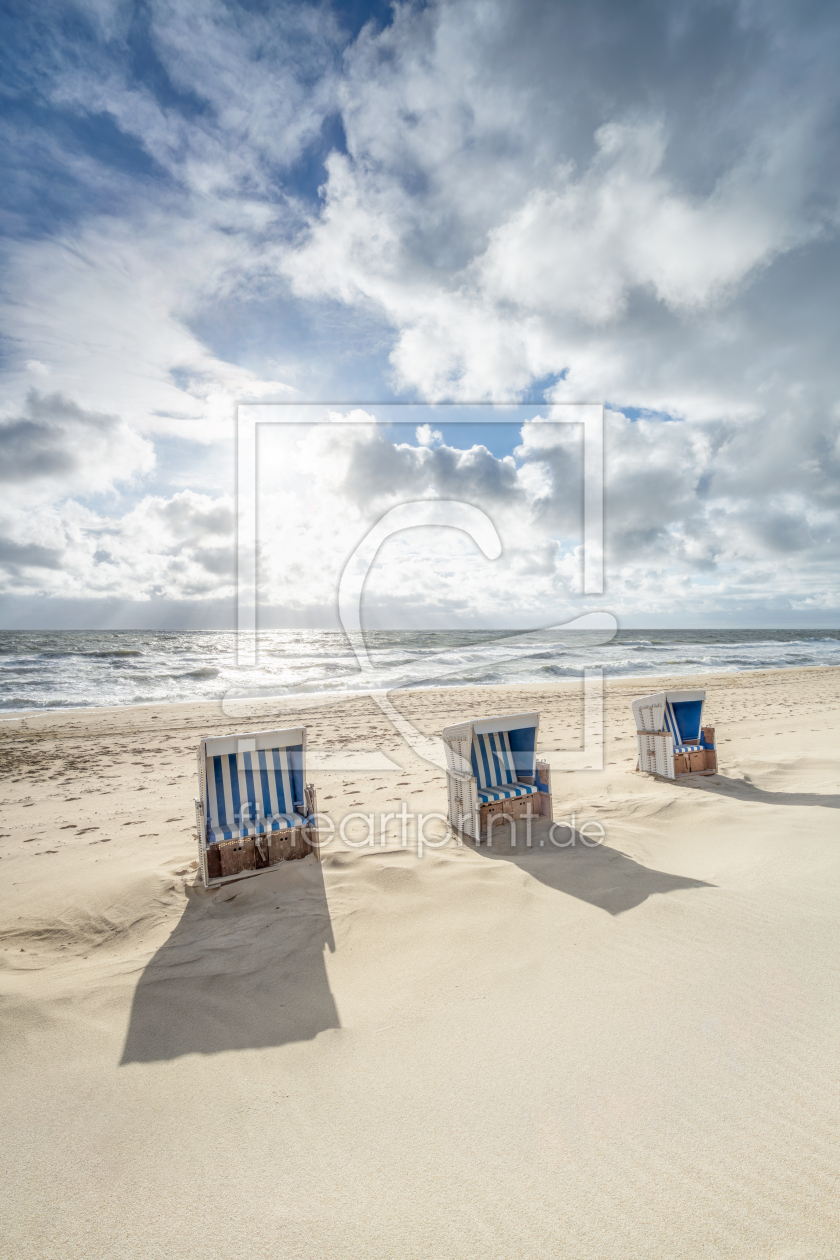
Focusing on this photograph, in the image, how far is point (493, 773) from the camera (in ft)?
23.7

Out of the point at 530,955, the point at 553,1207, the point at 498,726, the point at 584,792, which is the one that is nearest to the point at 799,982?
the point at 530,955

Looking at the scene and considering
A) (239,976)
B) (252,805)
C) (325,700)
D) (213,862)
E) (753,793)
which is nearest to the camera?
(239,976)

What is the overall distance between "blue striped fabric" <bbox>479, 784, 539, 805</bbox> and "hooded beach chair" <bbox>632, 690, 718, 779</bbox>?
2.70m

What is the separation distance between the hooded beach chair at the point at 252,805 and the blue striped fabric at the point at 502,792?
1.99m

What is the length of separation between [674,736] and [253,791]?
637cm

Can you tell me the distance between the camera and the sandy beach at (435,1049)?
2.39 meters

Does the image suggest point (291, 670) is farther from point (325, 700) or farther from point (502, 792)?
point (502, 792)

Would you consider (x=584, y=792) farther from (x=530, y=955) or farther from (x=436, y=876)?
(x=530, y=955)

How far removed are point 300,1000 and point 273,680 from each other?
25613 millimetres

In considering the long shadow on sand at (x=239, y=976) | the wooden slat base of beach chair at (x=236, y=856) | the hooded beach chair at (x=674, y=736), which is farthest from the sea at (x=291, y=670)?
the long shadow on sand at (x=239, y=976)

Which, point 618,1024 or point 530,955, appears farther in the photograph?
point 530,955

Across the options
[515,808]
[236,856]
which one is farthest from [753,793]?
[236,856]

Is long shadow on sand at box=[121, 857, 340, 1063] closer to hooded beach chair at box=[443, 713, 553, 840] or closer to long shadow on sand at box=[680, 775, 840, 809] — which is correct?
hooded beach chair at box=[443, 713, 553, 840]

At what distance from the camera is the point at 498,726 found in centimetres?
688
